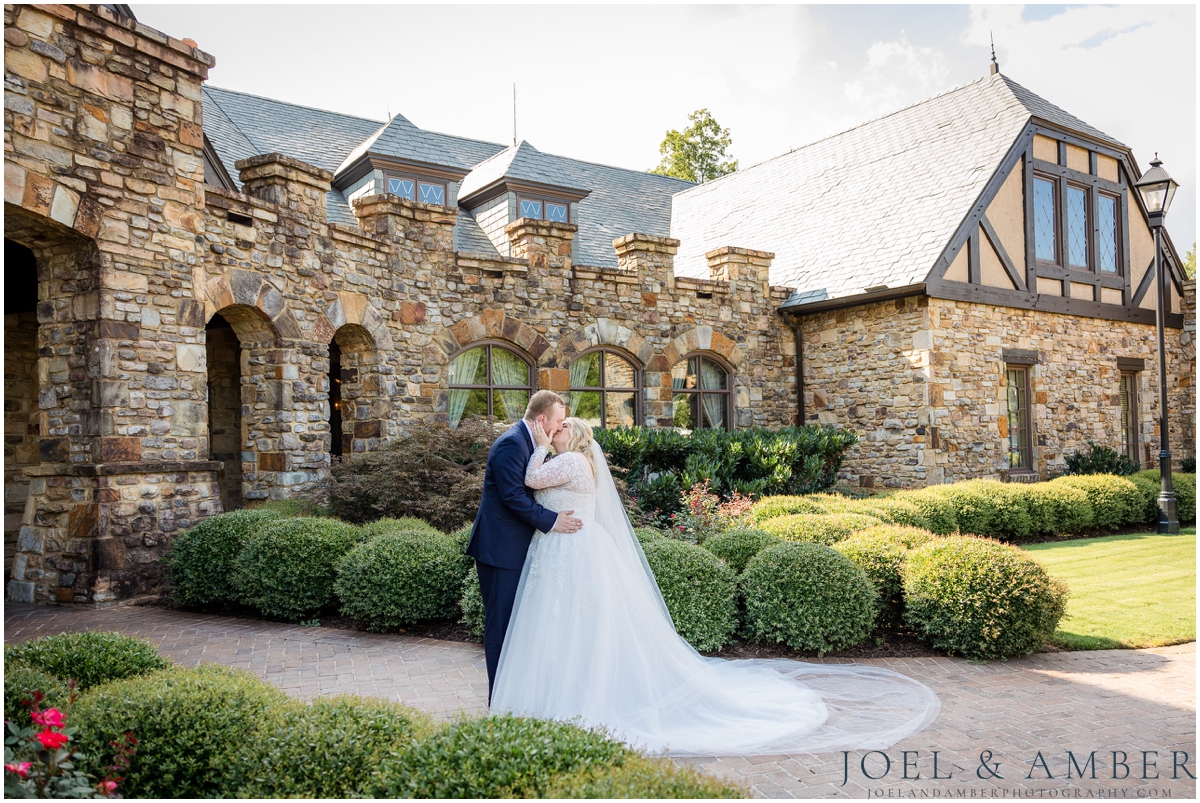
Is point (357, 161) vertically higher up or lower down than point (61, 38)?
higher up

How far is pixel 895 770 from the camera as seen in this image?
4.01 meters

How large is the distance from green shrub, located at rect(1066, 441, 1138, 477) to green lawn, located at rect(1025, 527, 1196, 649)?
2658 mm

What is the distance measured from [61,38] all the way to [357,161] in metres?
7.18

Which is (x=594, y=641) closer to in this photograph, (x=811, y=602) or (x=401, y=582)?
(x=811, y=602)

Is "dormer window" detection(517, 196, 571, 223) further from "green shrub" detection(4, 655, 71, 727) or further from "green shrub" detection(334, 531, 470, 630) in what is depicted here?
"green shrub" detection(4, 655, 71, 727)

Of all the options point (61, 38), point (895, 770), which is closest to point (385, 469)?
point (61, 38)

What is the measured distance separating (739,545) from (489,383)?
20.1ft

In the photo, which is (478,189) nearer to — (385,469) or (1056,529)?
(385,469)

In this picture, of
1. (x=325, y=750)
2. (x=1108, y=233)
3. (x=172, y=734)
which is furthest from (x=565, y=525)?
(x=1108, y=233)

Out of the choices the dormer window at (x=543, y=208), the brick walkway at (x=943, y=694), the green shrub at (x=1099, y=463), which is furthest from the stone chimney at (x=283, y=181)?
the green shrub at (x=1099, y=463)

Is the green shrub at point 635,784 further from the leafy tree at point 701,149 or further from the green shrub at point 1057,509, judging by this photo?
the leafy tree at point 701,149

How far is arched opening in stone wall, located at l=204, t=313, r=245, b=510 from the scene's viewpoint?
11930mm

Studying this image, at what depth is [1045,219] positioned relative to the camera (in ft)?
50.3

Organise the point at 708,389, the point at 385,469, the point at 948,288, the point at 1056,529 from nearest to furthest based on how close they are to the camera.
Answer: the point at 385,469 → the point at 1056,529 → the point at 948,288 → the point at 708,389
